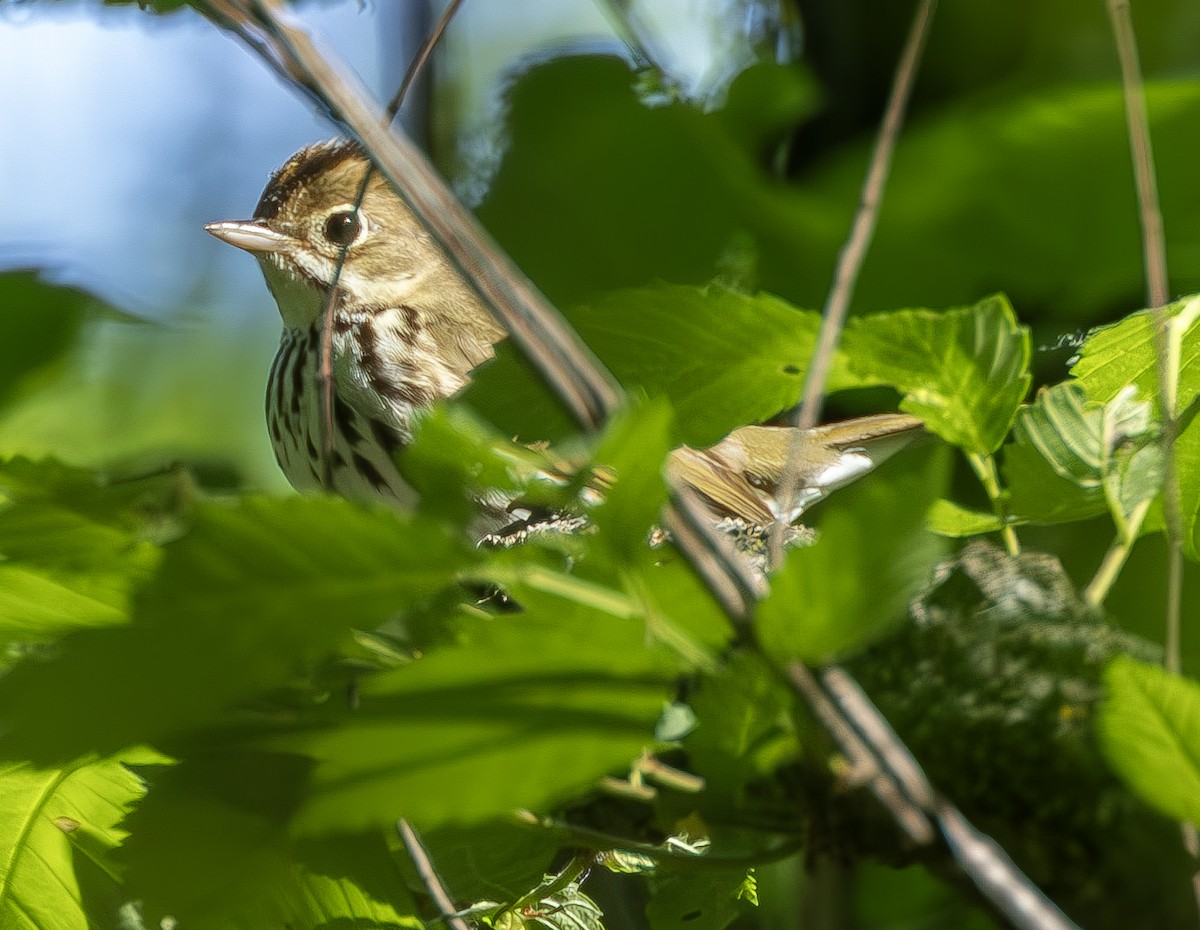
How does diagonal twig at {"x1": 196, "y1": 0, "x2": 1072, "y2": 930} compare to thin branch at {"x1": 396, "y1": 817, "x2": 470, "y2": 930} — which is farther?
thin branch at {"x1": 396, "y1": 817, "x2": 470, "y2": 930}

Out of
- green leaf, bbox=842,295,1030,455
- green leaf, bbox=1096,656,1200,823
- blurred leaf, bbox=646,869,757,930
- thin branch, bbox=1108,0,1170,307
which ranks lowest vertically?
blurred leaf, bbox=646,869,757,930

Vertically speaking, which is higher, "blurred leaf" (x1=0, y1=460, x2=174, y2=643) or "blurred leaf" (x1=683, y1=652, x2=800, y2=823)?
"blurred leaf" (x1=0, y1=460, x2=174, y2=643)

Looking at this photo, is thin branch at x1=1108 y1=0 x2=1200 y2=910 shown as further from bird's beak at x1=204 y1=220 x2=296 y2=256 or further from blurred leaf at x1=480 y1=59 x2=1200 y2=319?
bird's beak at x1=204 y1=220 x2=296 y2=256

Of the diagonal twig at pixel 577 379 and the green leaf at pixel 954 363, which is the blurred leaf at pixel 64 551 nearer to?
the diagonal twig at pixel 577 379

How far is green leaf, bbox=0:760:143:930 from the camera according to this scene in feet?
1.49

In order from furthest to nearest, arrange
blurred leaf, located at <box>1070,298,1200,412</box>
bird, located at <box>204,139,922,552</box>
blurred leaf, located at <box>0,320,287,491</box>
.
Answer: bird, located at <box>204,139,922,552</box> < blurred leaf, located at <box>0,320,287,491</box> < blurred leaf, located at <box>1070,298,1200,412</box>

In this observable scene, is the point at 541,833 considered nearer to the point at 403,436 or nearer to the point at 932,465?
the point at 932,465

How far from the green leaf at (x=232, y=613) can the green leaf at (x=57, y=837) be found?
191 millimetres

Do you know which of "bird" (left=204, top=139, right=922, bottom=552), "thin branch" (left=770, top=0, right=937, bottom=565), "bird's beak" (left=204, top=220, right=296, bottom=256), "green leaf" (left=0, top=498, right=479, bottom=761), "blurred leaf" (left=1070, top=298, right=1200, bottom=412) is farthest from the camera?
"bird's beak" (left=204, top=220, right=296, bottom=256)

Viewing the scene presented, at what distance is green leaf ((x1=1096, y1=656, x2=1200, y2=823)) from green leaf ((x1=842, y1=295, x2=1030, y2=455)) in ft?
0.65

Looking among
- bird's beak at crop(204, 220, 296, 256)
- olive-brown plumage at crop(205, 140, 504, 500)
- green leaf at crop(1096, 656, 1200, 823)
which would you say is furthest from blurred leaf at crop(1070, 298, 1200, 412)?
bird's beak at crop(204, 220, 296, 256)

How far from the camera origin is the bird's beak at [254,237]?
137 centimetres

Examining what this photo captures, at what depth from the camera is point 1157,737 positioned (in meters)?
0.31

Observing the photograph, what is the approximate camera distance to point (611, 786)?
0.41 m
